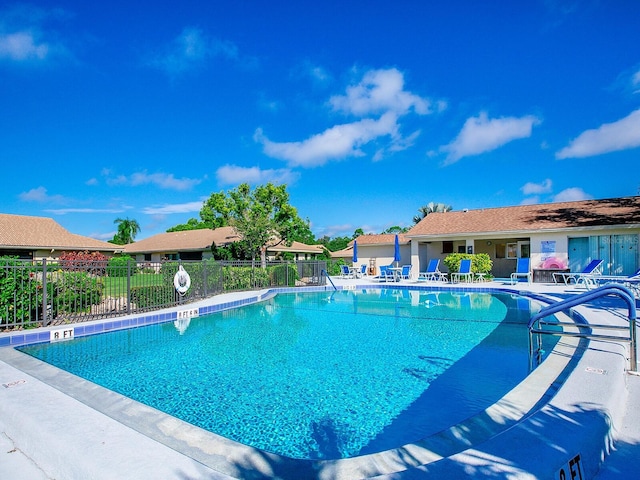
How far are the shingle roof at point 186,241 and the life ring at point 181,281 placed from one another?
59.3 ft

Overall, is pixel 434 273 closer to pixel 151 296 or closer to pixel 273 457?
pixel 151 296

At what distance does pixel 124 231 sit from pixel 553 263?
71.2 meters

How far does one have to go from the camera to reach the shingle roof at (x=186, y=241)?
33.4 m

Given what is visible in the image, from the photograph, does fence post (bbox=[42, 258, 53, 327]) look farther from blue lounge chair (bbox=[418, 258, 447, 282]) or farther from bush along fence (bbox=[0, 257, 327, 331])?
blue lounge chair (bbox=[418, 258, 447, 282])

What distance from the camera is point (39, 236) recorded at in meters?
28.7

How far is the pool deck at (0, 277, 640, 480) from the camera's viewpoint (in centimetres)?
225

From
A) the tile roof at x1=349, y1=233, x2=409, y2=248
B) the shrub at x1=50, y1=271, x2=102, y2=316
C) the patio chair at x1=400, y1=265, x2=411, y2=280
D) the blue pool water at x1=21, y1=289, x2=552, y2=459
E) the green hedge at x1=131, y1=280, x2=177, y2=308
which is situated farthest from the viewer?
the tile roof at x1=349, y1=233, x2=409, y2=248

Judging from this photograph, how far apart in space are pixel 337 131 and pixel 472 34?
1277cm

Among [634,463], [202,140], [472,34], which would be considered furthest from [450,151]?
[634,463]

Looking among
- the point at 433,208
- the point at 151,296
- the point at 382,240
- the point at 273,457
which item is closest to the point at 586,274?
the point at 273,457

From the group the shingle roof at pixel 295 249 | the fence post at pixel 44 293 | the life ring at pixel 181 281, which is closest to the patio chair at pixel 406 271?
the shingle roof at pixel 295 249

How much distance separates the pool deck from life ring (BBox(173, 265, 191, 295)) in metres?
8.30

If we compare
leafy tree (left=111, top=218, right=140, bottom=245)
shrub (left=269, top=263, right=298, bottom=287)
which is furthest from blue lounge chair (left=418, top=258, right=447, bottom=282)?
leafy tree (left=111, top=218, right=140, bottom=245)

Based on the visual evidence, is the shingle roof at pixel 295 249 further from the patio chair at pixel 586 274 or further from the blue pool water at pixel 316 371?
the blue pool water at pixel 316 371
